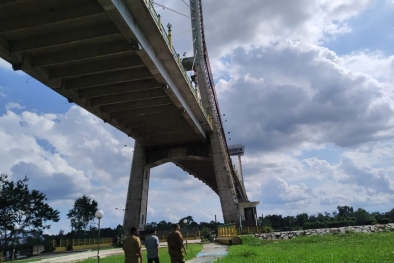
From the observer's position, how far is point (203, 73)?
36875 mm

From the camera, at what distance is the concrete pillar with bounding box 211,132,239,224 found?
34.4 m

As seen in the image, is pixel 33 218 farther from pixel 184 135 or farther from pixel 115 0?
pixel 115 0

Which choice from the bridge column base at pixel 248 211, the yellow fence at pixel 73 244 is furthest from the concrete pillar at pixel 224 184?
the yellow fence at pixel 73 244

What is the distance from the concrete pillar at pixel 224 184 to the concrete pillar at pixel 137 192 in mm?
8079

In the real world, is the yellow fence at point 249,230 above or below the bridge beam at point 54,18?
below

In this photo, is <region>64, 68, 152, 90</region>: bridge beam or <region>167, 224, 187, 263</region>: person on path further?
<region>64, 68, 152, 90</region>: bridge beam

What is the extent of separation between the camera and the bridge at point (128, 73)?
15352 millimetres

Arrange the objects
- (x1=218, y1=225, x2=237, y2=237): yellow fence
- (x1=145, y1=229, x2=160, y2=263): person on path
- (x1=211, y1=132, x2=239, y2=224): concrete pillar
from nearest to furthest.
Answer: (x1=145, y1=229, x2=160, y2=263): person on path
(x1=218, y1=225, x2=237, y2=237): yellow fence
(x1=211, y1=132, x2=239, y2=224): concrete pillar

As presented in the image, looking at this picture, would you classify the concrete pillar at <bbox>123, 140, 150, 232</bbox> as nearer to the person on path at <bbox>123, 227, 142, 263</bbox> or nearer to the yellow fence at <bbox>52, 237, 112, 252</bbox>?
the yellow fence at <bbox>52, 237, 112, 252</bbox>

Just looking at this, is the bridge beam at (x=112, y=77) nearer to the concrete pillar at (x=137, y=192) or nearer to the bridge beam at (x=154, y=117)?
the bridge beam at (x=154, y=117)

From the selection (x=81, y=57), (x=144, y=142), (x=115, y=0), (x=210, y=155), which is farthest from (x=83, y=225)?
(x=115, y=0)

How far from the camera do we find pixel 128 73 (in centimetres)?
2161

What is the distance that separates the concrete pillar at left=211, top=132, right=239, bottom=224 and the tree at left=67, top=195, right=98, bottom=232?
101 feet

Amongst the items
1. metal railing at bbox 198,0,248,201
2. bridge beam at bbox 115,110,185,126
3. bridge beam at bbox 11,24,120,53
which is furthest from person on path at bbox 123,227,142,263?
metal railing at bbox 198,0,248,201
